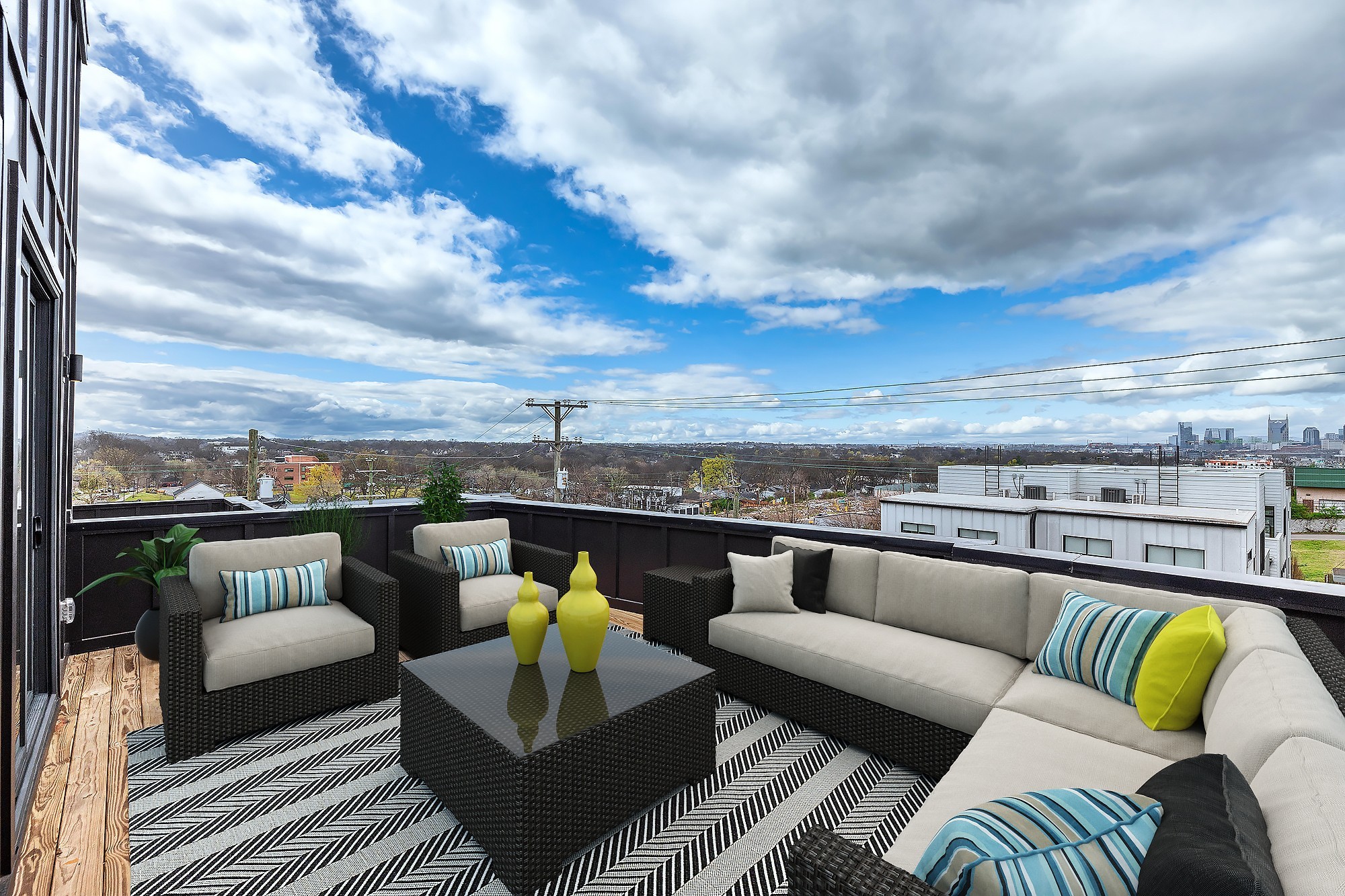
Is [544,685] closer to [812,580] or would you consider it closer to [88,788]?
[812,580]

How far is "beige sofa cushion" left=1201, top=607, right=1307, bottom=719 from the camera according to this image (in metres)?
1.72

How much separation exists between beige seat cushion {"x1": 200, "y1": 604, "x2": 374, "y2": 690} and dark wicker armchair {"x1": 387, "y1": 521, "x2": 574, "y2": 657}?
43 cm

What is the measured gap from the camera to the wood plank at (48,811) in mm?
1721

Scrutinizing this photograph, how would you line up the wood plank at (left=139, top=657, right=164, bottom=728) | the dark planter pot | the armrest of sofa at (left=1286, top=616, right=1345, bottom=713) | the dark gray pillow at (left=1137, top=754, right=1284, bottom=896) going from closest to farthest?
the dark gray pillow at (left=1137, top=754, right=1284, bottom=896) < the armrest of sofa at (left=1286, top=616, right=1345, bottom=713) < the wood plank at (left=139, top=657, right=164, bottom=728) < the dark planter pot

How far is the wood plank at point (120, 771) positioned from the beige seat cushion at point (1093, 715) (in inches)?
122

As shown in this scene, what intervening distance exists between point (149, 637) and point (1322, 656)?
557cm

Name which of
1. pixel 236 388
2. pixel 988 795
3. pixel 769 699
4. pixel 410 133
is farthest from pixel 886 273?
pixel 236 388

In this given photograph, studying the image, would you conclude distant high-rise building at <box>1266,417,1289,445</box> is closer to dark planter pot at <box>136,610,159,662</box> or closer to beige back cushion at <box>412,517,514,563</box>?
beige back cushion at <box>412,517,514,563</box>

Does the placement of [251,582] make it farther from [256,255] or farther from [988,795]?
[256,255]

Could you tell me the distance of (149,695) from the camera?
311cm

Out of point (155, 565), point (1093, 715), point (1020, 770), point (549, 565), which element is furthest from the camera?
point (549, 565)

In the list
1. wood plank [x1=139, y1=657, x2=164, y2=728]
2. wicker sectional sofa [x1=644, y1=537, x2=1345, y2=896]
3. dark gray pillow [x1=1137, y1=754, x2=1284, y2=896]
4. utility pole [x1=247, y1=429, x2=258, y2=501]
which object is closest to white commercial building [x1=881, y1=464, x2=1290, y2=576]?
wicker sectional sofa [x1=644, y1=537, x2=1345, y2=896]

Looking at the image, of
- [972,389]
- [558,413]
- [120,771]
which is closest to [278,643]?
[120,771]

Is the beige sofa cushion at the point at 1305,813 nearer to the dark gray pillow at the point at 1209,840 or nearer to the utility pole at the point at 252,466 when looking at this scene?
the dark gray pillow at the point at 1209,840
